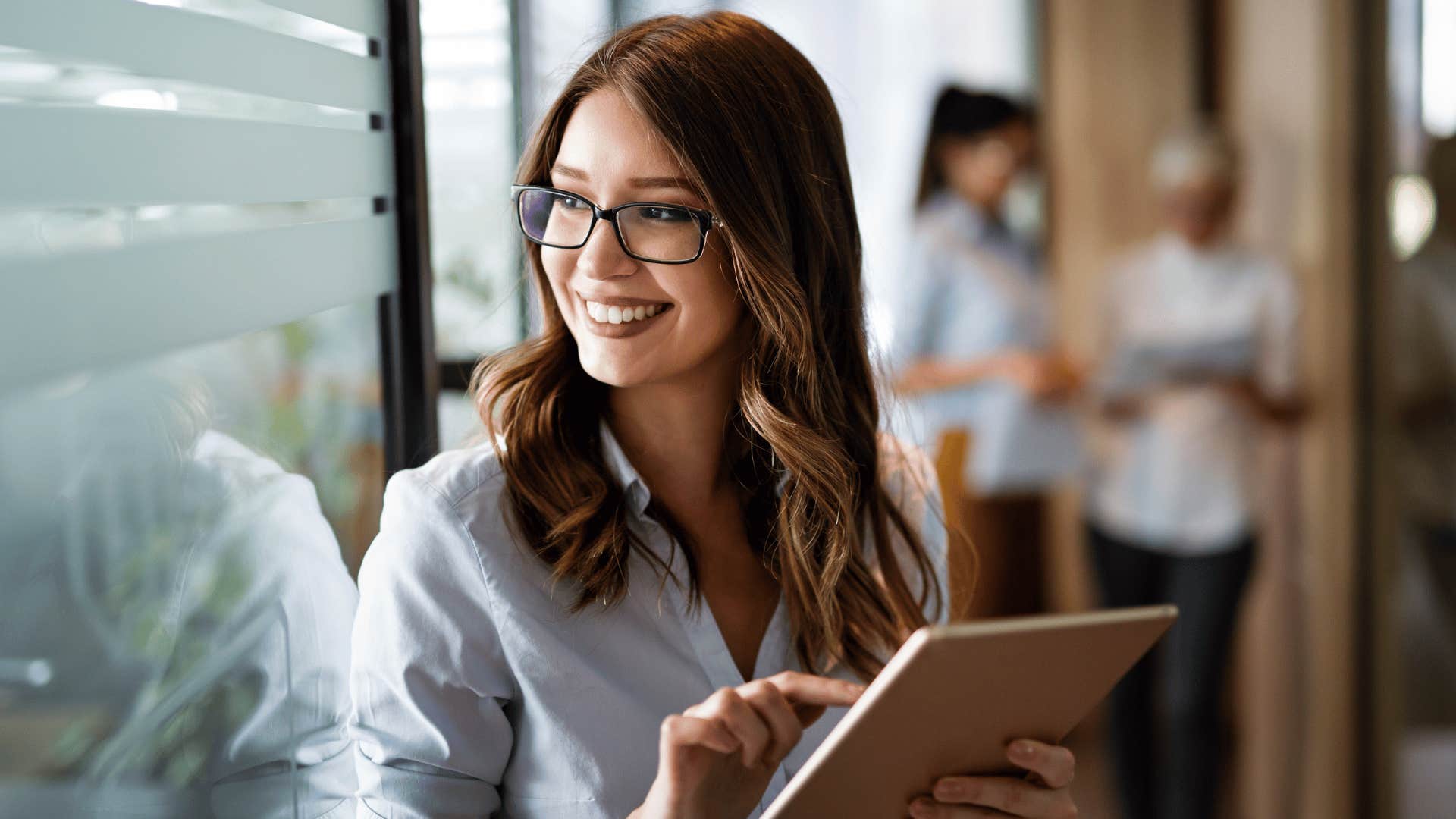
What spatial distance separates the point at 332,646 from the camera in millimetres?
1115

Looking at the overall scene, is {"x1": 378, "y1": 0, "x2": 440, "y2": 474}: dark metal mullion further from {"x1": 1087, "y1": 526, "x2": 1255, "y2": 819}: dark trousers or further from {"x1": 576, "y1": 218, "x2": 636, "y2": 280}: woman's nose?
{"x1": 1087, "y1": 526, "x2": 1255, "y2": 819}: dark trousers

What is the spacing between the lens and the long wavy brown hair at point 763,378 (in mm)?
1119

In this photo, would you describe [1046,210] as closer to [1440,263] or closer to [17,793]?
[1440,263]

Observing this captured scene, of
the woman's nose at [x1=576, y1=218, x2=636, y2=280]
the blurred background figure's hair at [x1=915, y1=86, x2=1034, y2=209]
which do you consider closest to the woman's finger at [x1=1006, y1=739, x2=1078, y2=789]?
the woman's nose at [x1=576, y1=218, x2=636, y2=280]

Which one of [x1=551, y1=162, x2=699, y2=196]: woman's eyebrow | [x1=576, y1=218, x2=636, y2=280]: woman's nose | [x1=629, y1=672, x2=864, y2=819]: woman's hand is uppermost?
[x1=551, y1=162, x2=699, y2=196]: woman's eyebrow

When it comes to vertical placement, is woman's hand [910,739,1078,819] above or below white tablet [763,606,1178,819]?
below

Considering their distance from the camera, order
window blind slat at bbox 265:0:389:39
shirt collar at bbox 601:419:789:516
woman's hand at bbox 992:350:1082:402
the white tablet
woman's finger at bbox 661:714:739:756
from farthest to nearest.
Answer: woman's hand at bbox 992:350:1082:402, shirt collar at bbox 601:419:789:516, window blind slat at bbox 265:0:389:39, woman's finger at bbox 661:714:739:756, the white tablet

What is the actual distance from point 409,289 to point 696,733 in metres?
0.61

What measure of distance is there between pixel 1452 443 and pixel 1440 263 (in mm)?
424

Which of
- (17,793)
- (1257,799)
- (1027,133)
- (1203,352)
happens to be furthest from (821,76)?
(1257,799)

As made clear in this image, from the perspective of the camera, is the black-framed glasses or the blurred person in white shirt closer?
the black-framed glasses

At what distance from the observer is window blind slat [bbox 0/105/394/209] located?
2.30ft

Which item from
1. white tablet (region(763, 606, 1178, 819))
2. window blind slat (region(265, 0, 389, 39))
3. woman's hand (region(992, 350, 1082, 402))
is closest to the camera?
white tablet (region(763, 606, 1178, 819))

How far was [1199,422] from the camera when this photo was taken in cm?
299
